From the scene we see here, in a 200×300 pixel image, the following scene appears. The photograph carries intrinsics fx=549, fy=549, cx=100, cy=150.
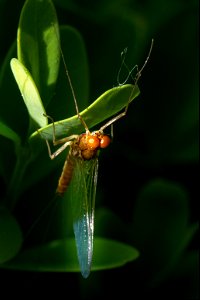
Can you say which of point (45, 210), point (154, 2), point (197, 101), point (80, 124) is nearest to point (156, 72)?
point (197, 101)

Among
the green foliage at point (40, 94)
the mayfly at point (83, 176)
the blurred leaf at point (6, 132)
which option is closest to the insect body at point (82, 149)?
the mayfly at point (83, 176)

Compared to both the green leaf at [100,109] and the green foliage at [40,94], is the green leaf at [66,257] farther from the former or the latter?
the green leaf at [100,109]

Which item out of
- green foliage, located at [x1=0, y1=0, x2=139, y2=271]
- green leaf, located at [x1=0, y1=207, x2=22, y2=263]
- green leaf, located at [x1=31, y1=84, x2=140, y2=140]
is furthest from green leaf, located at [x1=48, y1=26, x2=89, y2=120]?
green leaf, located at [x1=0, y1=207, x2=22, y2=263]

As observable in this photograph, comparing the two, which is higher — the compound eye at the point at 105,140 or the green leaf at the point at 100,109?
the green leaf at the point at 100,109

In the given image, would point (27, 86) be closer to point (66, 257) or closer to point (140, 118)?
point (66, 257)

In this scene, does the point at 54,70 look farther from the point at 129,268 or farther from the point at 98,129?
the point at 129,268

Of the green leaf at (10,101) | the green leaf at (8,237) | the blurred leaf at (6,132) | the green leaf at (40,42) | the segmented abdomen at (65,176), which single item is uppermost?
the green leaf at (40,42)
